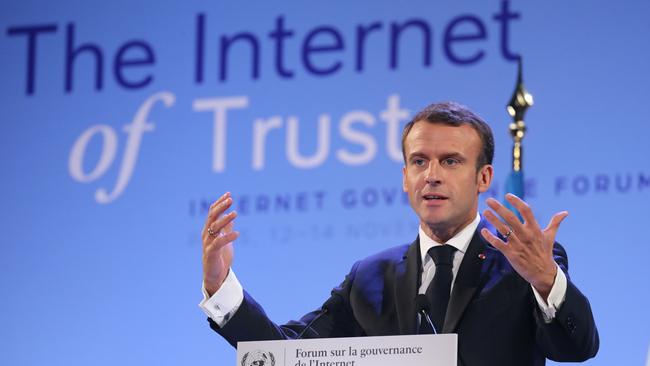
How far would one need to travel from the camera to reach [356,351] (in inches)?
114

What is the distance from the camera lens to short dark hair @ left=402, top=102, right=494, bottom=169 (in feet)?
11.4

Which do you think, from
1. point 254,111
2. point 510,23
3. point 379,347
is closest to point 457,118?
point 379,347

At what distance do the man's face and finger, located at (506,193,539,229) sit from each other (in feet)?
1.57

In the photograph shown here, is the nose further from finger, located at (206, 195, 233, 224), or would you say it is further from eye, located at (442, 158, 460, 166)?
finger, located at (206, 195, 233, 224)

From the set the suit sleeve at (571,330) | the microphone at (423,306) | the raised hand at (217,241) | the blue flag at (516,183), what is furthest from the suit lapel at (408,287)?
the blue flag at (516,183)

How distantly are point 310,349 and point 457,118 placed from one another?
2.84 feet

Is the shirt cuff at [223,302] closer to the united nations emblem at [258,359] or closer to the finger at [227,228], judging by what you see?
the finger at [227,228]

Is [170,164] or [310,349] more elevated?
[170,164]

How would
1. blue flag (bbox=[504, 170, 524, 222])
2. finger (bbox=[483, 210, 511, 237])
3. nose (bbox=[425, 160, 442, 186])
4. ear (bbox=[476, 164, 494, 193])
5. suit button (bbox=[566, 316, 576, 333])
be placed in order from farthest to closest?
blue flag (bbox=[504, 170, 524, 222]) < ear (bbox=[476, 164, 494, 193]) < nose (bbox=[425, 160, 442, 186]) < suit button (bbox=[566, 316, 576, 333]) < finger (bbox=[483, 210, 511, 237])

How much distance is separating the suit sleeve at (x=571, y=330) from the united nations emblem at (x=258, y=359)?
0.67 m

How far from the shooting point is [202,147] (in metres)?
5.79

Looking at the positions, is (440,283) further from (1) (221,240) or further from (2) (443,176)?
(1) (221,240)

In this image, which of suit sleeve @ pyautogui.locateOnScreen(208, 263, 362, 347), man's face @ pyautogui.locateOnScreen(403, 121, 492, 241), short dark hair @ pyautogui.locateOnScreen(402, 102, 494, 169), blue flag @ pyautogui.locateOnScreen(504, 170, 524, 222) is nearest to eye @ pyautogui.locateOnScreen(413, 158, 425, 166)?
man's face @ pyautogui.locateOnScreen(403, 121, 492, 241)

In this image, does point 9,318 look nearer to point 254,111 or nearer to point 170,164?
point 170,164
